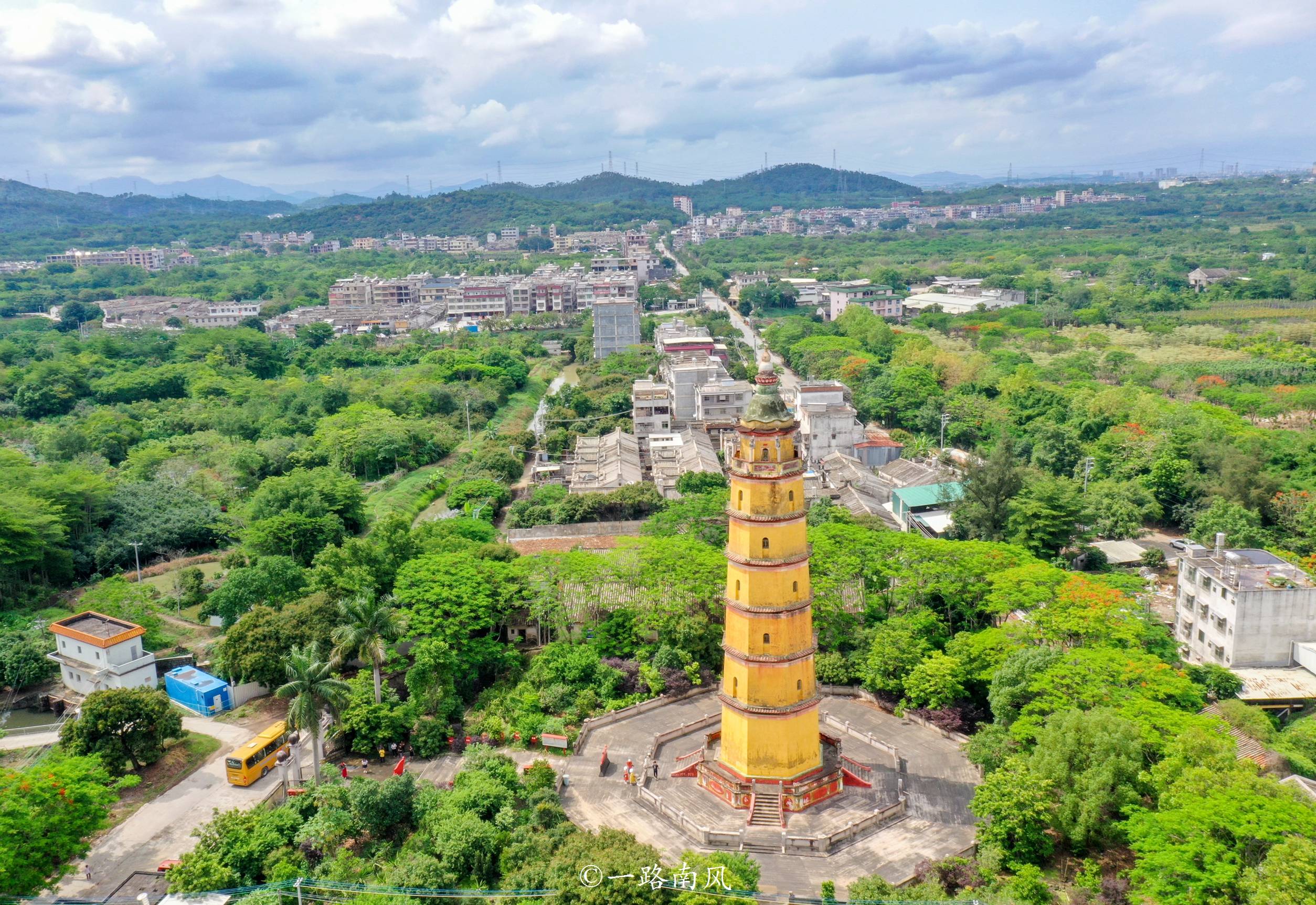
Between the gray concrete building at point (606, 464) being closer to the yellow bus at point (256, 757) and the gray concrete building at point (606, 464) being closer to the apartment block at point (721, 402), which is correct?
the apartment block at point (721, 402)

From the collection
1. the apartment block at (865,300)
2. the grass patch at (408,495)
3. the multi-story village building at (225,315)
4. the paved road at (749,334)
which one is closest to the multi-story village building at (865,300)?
the apartment block at (865,300)

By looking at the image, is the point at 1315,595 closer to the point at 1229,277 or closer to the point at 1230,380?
the point at 1230,380

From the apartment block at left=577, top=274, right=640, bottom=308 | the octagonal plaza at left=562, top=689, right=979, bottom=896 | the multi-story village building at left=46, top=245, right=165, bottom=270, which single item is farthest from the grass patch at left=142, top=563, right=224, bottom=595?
the multi-story village building at left=46, top=245, right=165, bottom=270

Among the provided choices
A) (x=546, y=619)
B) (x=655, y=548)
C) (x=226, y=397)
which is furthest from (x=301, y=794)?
(x=226, y=397)

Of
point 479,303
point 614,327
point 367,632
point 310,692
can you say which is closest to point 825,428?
point 367,632

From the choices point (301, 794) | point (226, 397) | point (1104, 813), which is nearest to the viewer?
point (1104, 813)

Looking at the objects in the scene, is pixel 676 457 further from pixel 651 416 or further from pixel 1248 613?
pixel 1248 613
